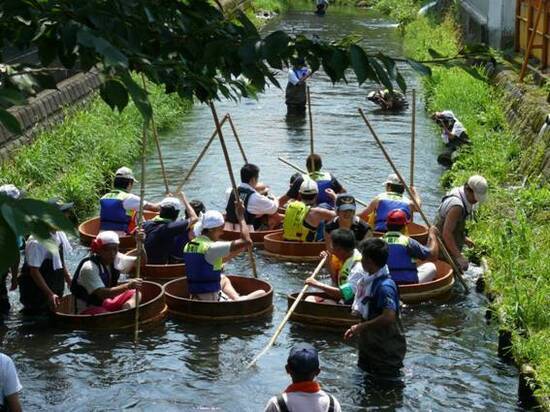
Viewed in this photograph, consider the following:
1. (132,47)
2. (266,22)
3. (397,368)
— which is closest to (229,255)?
(397,368)

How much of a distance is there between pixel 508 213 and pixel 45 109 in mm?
8669

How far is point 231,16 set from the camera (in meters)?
5.97

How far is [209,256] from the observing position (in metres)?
11.2

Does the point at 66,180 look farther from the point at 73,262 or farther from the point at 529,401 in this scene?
the point at 529,401

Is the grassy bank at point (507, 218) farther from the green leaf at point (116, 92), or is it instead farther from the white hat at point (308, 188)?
the white hat at point (308, 188)

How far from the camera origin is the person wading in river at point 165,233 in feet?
41.9

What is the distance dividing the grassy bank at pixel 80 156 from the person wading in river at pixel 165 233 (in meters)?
2.51

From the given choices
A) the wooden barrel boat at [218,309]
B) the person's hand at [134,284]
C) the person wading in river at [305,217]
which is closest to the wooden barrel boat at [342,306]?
the wooden barrel boat at [218,309]

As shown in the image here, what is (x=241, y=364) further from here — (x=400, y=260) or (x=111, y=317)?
(x=400, y=260)

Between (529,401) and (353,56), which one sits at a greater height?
(353,56)

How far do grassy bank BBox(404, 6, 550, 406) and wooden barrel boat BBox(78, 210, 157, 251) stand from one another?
176 inches

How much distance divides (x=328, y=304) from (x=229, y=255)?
1.27 meters

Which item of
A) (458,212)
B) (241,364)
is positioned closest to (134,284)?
(241,364)

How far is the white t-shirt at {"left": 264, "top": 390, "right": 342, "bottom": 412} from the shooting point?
6.88 m
